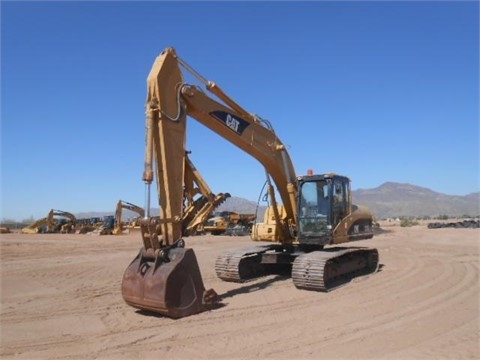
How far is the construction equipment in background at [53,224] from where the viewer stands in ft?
152

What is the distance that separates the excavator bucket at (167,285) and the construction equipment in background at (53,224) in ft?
136

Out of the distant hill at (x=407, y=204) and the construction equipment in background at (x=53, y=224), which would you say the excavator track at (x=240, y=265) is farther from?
the distant hill at (x=407, y=204)

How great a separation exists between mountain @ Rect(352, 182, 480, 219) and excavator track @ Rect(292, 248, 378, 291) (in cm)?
8886

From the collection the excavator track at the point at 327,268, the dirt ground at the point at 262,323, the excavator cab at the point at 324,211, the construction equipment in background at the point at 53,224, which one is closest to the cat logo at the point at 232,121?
the excavator cab at the point at 324,211

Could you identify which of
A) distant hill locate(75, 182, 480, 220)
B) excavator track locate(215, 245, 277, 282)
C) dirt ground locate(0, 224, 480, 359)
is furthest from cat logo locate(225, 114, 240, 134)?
distant hill locate(75, 182, 480, 220)

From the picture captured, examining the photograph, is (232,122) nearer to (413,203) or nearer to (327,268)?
(327,268)

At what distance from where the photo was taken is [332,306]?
8.80 meters

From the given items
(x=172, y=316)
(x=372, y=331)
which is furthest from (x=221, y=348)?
(x=372, y=331)

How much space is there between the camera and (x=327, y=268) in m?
10.8

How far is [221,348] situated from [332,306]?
3.31 metres

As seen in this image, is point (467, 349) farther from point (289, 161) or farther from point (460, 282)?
point (289, 161)

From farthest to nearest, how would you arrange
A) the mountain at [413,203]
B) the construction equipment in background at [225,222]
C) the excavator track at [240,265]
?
the mountain at [413,203] → the construction equipment in background at [225,222] → the excavator track at [240,265]

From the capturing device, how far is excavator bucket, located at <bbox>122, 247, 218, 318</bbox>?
7.56m

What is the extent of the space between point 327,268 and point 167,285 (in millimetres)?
4599
